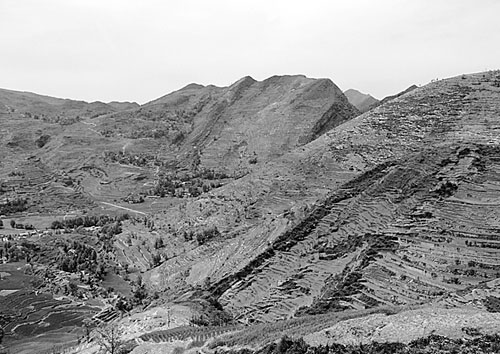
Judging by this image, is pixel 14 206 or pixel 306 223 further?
pixel 14 206

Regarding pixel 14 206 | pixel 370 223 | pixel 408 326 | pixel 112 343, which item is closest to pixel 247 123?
pixel 14 206

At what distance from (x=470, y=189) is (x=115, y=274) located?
115 feet

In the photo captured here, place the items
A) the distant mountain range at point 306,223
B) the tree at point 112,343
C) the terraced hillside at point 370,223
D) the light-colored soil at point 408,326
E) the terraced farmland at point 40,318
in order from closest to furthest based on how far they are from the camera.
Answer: the light-colored soil at point 408,326, the tree at point 112,343, the distant mountain range at point 306,223, the terraced hillside at point 370,223, the terraced farmland at point 40,318

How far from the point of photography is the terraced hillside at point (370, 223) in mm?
25219

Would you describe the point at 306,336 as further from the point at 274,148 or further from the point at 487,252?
the point at 274,148

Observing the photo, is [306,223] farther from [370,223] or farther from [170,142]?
[170,142]

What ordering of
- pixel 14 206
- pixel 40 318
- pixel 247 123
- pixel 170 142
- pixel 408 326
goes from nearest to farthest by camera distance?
pixel 408 326
pixel 40 318
pixel 14 206
pixel 247 123
pixel 170 142

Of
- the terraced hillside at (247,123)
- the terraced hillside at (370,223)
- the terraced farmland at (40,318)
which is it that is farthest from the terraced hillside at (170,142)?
the terraced hillside at (370,223)

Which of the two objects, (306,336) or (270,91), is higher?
(270,91)

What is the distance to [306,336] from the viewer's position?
16266mm

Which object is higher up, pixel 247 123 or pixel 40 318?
pixel 247 123

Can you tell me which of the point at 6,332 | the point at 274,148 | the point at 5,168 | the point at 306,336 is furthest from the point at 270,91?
the point at 306,336

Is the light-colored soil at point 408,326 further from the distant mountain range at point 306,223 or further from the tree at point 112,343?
the tree at point 112,343

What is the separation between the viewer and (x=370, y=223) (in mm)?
30734
